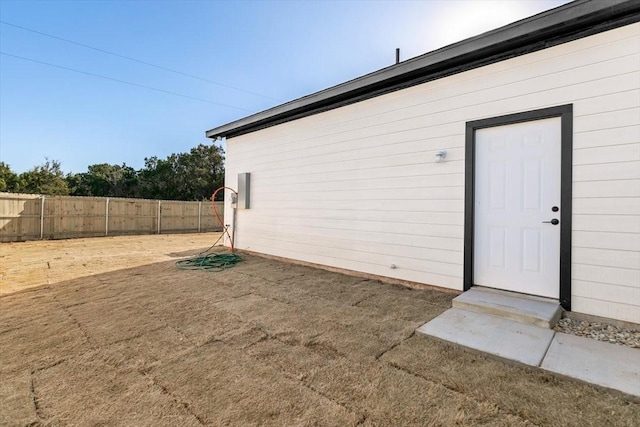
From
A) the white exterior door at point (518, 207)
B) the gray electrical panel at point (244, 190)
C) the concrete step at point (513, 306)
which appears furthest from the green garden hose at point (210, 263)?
the white exterior door at point (518, 207)

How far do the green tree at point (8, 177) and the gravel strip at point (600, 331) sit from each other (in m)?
24.9

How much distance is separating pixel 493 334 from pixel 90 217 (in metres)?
13.0

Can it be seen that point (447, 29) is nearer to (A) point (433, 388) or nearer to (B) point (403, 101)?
(B) point (403, 101)

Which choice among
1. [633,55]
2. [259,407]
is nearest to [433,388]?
[259,407]

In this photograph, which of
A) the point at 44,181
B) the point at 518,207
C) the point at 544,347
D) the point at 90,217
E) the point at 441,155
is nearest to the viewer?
the point at 544,347

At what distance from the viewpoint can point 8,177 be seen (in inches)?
689

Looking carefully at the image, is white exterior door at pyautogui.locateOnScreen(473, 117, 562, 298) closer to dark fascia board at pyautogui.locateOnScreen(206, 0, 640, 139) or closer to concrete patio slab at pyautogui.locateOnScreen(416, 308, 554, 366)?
concrete patio slab at pyautogui.locateOnScreen(416, 308, 554, 366)

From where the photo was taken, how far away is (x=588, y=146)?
2801mm

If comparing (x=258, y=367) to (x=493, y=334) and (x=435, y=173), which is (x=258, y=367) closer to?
(x=493, y=334)

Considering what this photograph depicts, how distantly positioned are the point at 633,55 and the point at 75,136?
2187cm

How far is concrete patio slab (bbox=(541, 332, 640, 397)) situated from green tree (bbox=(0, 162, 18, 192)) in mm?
24734

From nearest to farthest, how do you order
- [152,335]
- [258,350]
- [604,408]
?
[604,408], [258,350], [152,335]

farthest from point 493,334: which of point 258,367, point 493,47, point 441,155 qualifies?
point 493,47

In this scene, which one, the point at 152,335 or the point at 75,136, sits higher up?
the point at 75,136
